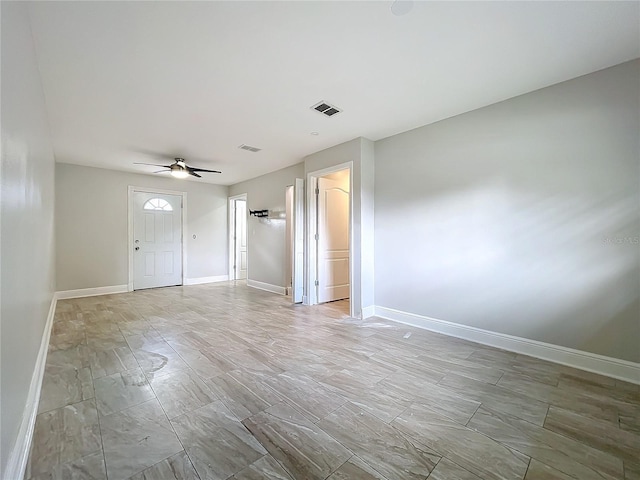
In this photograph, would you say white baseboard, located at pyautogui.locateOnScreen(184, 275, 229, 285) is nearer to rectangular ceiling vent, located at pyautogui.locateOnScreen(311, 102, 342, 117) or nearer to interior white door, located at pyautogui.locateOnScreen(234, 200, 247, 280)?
interior white door, located at pyautogui.locateOnScreen(234, 200, 247, 280)

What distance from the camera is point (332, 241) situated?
495 centimetres

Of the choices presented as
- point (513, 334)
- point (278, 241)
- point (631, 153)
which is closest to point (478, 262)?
point (513, 334)

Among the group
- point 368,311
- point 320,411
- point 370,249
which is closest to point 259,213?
point 370,249

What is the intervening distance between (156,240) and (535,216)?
6.92 metres

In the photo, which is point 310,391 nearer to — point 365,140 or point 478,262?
point 478,262

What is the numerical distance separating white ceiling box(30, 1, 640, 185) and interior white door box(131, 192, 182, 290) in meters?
2.74

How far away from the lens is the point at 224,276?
7.34 meters

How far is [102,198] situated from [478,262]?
6.86 metres

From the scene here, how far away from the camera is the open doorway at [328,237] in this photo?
468 cm

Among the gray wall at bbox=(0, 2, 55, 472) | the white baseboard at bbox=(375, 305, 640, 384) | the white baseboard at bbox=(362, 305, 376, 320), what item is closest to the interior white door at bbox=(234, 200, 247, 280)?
the white baseboard at bbox=(362, 305, 376, 320)

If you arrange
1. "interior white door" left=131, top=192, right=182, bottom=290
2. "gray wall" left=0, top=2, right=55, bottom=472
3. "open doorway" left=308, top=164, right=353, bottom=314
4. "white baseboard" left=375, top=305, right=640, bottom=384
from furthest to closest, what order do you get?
1. "interior white door" left=131, top=192, right=182, bottom=290
2. "open doorway" left=308, top=164, right=353, bottom=314
3. "white baseboard" left=375, top=305, right=640, bottom=384
4. "gray wall" left=0, top=2, right=55, bottom=472

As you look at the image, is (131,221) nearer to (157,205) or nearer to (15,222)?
(157,205)

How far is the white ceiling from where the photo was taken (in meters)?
1.75

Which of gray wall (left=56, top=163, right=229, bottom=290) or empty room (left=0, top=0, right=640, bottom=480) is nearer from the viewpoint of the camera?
empty room (left=0, top=0, right=640, bottom=480)
